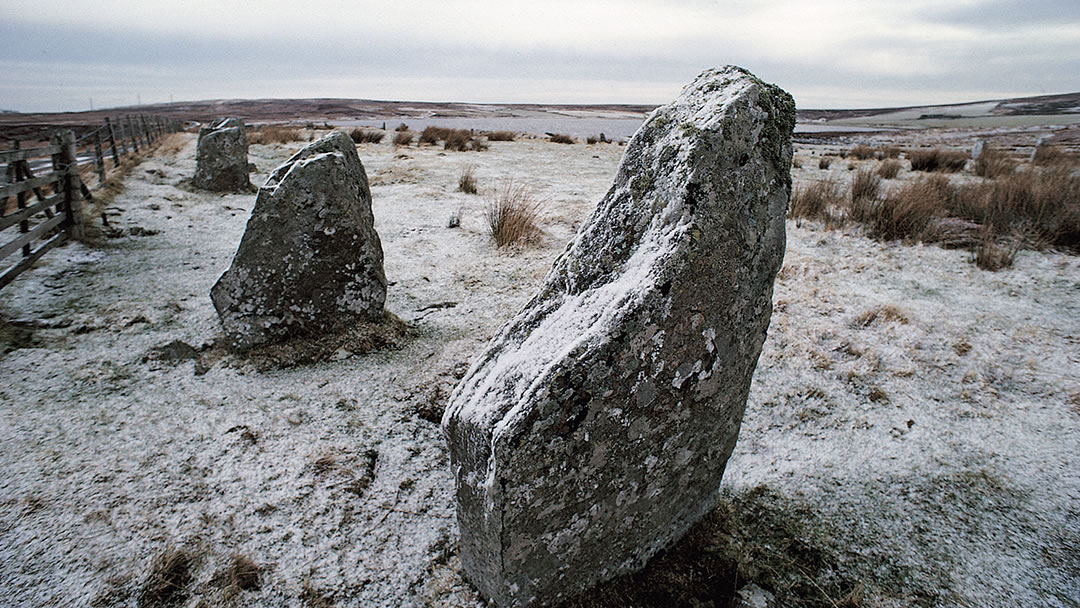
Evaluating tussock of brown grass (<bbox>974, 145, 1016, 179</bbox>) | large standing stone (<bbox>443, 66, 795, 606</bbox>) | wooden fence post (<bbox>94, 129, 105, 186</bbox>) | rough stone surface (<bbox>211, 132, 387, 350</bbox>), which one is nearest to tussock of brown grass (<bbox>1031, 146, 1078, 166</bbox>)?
tussock of brown grass (<bbox>974, 145, 1016, 179</bbox>)

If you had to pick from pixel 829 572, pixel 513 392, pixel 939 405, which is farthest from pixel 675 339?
pixel 939 405

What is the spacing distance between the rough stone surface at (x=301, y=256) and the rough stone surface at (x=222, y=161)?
6.19 metres

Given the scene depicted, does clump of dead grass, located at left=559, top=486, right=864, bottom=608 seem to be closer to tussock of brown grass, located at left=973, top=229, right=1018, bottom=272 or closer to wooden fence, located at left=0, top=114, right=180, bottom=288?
tussock of brown grass, located at left=973, top=229, right=1018, bottom=272

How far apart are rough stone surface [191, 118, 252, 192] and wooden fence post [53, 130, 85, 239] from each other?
8.21 feet

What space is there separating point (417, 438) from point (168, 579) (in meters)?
1.14

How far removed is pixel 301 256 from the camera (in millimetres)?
3523

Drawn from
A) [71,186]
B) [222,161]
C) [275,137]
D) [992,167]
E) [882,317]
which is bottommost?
[882,317]

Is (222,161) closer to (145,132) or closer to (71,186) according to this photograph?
(71,186)

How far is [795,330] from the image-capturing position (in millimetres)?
3848

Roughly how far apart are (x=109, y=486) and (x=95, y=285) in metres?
3.27

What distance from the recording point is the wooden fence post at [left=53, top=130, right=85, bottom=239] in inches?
237

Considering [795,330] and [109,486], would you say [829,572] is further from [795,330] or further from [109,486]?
[109,486]

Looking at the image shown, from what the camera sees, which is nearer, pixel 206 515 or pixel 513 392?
pixel 513 392

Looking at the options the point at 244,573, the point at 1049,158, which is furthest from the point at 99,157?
the point at 1049,158
